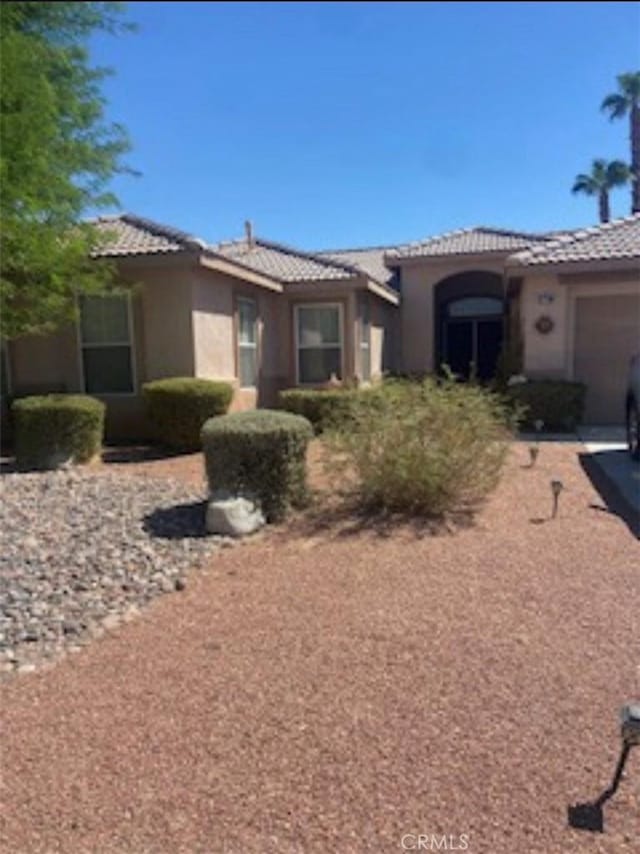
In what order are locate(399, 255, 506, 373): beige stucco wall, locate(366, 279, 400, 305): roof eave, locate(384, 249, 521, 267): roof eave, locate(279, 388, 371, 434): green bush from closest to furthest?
locate(279, 388, 371, 434): green bush → locate(366, 279, 400, 305): roof eave → locate(384, 249, 521, 267): roof eave → locate(399, 255, 506, 373): beige stucco wall

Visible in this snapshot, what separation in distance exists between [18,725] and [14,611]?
5.50 ft

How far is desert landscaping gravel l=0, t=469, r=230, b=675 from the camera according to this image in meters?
4.82

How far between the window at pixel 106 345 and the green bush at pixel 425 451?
6337 millimetres

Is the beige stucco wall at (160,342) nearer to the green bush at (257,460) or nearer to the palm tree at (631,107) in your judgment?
the green bush at (257,460)

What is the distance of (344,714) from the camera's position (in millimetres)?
3430

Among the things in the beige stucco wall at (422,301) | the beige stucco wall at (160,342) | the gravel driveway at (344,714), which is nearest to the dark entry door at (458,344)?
the beige stucco wall at (422,301)


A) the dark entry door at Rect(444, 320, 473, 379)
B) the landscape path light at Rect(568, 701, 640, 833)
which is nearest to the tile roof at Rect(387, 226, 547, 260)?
the dark entry door at Rect(444, 320, 473, 379)

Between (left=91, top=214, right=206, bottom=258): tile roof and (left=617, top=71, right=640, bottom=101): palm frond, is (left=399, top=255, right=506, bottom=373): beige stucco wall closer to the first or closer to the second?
(left=91, top=214, right=206, bottom=258): tile roof

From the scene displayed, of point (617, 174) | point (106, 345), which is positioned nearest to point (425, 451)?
point (106, 345)

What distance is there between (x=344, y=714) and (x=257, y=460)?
12.3 ft

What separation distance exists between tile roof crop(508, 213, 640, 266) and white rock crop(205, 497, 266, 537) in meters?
8.63

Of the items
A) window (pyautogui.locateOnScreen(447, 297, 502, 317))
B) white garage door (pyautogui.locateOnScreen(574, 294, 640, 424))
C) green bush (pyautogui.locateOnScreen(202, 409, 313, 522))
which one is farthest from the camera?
window (pyautogui.locateOnScreen(447, 297, 502, 317))

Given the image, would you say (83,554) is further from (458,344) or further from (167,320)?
(458,344)

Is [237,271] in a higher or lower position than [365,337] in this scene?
higher
